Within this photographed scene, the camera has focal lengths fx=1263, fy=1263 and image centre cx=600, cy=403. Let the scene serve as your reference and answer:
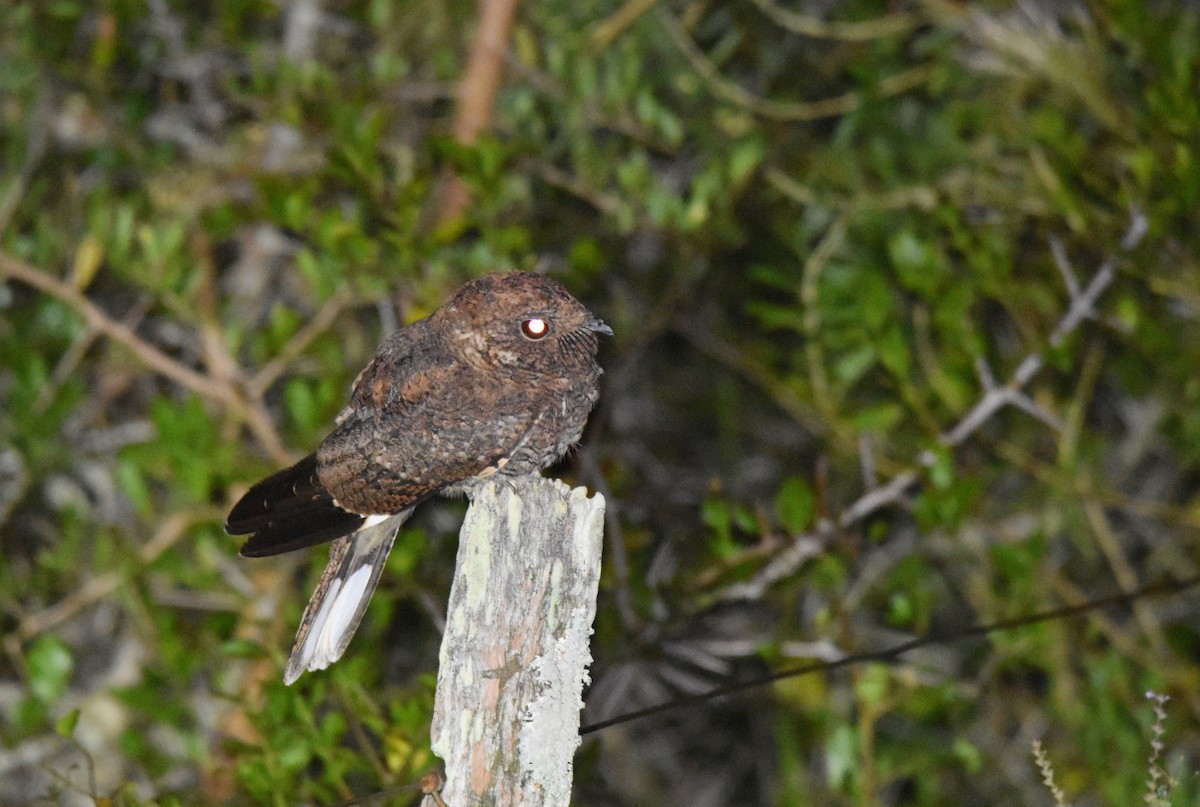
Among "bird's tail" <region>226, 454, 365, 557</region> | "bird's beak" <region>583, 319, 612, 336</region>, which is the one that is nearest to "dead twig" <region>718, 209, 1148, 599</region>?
"bird's beak" <region>583, 319, 612, 336</region>

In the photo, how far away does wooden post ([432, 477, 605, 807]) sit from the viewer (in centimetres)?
190

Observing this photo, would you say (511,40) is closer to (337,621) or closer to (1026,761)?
(337,621)

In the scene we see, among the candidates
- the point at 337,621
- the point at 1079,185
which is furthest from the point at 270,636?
the point at 1079,185

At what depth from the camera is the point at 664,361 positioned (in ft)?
21.0

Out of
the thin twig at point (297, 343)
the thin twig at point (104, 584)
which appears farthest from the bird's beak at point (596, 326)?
the thin twig at point (104, 584)

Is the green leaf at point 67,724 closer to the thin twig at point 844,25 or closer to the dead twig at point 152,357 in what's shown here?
the dead twig at point 152,357

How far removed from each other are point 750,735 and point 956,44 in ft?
11.6

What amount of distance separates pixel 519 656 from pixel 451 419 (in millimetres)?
613

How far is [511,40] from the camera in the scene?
511 cm

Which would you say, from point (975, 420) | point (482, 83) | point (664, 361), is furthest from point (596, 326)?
point (664, 361)

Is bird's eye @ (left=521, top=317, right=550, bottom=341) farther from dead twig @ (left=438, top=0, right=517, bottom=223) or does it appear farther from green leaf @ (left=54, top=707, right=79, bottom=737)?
dead twig @ (left=438, top=0, right=517, bottom=223)

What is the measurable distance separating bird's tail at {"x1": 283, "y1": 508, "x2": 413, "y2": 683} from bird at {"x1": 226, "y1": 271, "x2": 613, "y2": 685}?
0.01 metres

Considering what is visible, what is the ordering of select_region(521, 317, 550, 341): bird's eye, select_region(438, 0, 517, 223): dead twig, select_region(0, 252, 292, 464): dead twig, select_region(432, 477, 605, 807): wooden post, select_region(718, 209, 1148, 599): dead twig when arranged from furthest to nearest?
select_region(438, 0, 517, 223): dead twig, select_region(0, 252, 292, 464): dead twig, select_region(718, 209, 1148, 599): dead twig, select_region(521, 317, 550, 341): bird's eye, select_region(432, 477, 605, 807): wooden post

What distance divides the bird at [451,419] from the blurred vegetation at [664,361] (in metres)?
0.61
